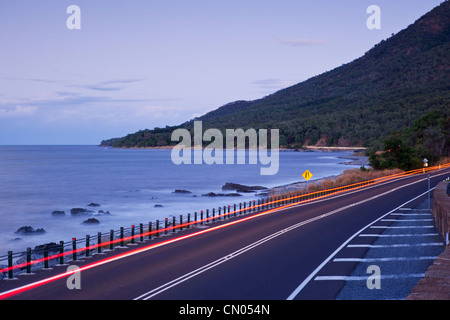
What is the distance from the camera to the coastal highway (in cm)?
1304

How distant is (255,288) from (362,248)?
25.1 ft

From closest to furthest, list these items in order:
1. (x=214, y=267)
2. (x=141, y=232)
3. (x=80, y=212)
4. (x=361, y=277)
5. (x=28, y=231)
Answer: (x=361, y=277)
(x=214, y=267)
(x=141, y=232)
(x=28, y=231)
(x=80, y=212)

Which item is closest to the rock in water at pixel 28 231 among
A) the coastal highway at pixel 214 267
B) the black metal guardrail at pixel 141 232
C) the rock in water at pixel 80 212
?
the black metal guardrail at pixel 141 232

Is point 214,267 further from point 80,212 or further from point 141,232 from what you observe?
point 80,212

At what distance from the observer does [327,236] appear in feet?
74.1

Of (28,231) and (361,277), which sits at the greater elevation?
(361,277)

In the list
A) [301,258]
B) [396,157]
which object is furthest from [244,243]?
[396,157]

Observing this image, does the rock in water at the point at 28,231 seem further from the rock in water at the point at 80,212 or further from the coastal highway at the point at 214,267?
the coastal highway at the point at 214,267

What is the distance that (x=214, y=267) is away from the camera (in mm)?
16047

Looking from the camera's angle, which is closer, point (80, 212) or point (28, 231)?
point (28, 231)

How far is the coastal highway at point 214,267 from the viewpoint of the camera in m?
13.0

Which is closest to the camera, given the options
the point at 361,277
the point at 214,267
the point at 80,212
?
the point at 361,277

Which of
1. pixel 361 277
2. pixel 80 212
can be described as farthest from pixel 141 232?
pixel 80 212
